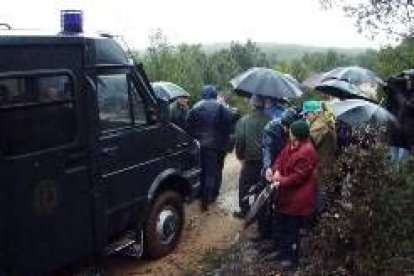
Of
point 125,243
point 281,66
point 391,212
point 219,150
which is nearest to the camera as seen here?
point 391,212

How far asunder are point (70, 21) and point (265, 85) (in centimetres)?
319

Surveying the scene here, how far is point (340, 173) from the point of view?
22.0ft

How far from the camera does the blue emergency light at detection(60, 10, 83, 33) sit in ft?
21.7

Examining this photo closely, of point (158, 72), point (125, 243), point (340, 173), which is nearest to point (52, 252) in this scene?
point (125, 243)

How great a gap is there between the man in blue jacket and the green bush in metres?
3.71

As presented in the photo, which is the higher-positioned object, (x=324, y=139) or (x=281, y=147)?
(x=324, y=139)

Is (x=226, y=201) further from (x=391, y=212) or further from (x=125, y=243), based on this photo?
(x=391, y=212)

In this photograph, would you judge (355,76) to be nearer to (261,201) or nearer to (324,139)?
(324,139)

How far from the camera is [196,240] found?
29.2ft

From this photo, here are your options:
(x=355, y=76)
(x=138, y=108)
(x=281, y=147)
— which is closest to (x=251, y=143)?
(x=281, y=147)

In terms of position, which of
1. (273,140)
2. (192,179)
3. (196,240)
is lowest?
(196,240)

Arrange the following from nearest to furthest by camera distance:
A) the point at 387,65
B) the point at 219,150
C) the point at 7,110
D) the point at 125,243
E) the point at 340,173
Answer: the point at 7,110 → the point at 340,173 → the point at 125,243 → the point at 219,150 → the point at 387,65

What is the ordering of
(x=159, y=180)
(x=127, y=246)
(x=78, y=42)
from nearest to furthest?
(x=78, y=42) → (x=127, y=246) → (x=159, y=180)

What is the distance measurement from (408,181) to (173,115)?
446 cm
